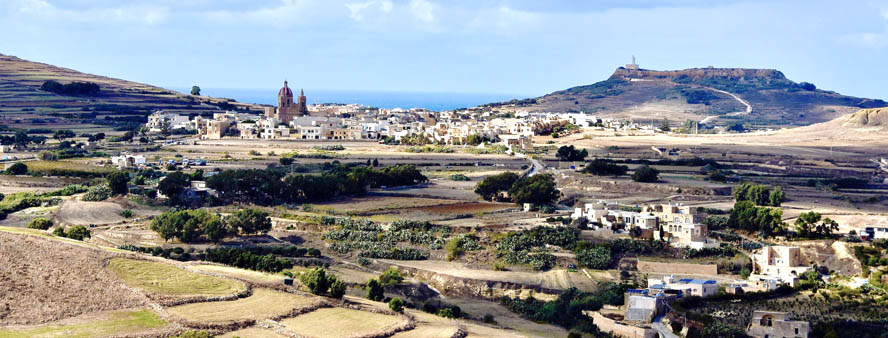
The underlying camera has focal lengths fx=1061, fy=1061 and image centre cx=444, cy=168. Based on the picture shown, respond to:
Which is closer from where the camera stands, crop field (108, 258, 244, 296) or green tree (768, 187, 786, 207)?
crop field (108, 258, 244, 296)

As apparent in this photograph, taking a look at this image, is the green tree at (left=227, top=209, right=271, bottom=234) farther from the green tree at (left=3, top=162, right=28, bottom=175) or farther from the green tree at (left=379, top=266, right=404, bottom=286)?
the green tree at (left=3, top=162, right=28, bottom=175)

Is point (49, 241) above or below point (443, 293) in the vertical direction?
above

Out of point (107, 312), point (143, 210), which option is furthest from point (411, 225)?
point (107, 312)

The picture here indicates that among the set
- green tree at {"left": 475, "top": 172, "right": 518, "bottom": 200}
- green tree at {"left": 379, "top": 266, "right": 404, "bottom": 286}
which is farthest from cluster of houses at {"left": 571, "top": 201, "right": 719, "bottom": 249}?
green tree at {"left": 379, "top": 266, "right": 404, "bottom": 286}

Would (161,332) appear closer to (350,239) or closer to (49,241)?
(49,241)

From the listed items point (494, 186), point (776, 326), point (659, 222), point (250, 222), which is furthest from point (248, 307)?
point (494, 186)

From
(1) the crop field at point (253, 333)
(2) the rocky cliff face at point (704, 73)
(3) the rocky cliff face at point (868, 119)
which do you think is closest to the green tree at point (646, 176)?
(1) the crop field at point (253, 333)
